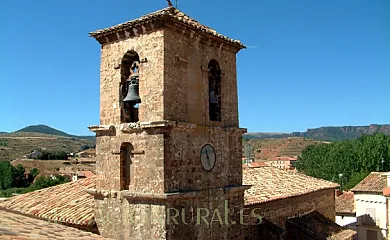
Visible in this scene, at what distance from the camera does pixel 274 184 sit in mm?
15914

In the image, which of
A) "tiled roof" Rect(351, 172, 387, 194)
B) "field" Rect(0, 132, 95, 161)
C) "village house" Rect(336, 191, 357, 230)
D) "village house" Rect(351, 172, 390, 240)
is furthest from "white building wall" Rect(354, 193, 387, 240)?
"field" Rect(0, 132, 95, 161)

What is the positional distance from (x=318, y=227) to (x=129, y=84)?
32.2 ft

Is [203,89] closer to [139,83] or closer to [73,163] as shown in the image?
[139,83]

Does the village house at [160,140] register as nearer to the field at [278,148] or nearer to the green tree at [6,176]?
the green tree at [6,176]

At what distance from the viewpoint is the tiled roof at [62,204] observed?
995cm

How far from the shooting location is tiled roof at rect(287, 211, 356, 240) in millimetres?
14477

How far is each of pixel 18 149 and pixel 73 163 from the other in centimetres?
2008

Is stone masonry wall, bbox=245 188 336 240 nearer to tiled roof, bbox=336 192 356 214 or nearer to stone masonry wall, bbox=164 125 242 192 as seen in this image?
stone masonry wall, bbox=164 125 242 192

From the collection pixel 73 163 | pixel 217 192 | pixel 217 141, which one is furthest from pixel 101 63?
pixel 73 163

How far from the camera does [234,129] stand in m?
10.9

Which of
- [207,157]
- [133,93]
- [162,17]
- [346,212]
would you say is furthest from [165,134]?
[346,212]

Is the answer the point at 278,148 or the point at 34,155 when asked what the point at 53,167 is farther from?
the point at 278,148

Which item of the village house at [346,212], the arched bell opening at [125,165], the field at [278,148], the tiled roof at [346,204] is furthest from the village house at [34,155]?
the arched bell opening at [125,165]

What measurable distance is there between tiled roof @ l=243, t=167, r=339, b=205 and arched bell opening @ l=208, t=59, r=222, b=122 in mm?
3391
